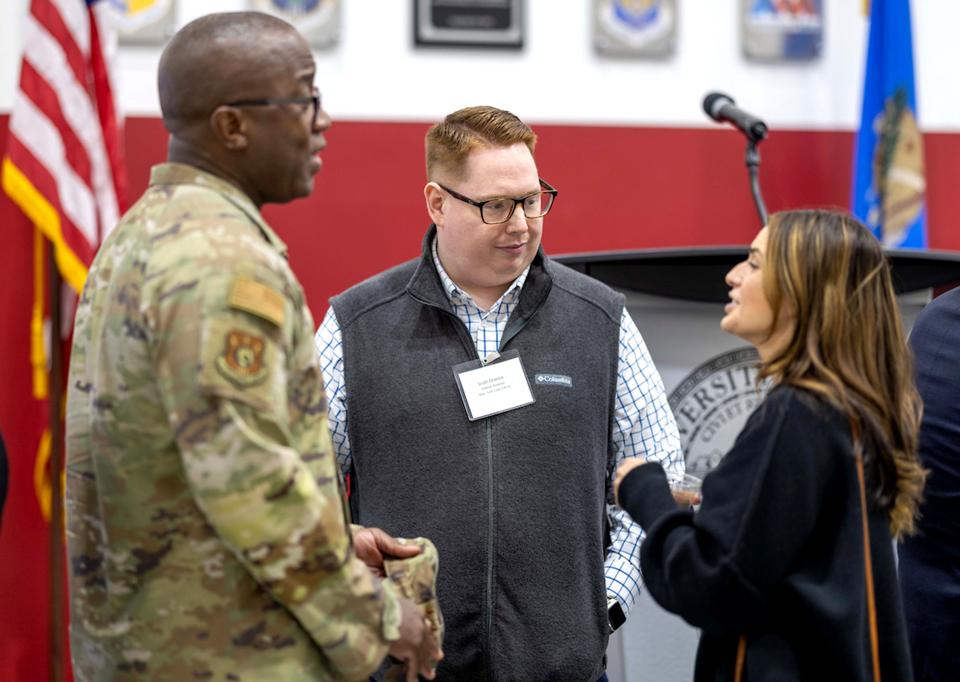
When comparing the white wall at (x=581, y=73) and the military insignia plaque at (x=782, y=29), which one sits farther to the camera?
the military insignia plaque at (x=782, y=29)

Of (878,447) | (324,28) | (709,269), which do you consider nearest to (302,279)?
(324,28)

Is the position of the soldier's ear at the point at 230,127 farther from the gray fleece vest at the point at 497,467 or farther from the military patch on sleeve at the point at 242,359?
the gray fleece vest at the point at 497,467

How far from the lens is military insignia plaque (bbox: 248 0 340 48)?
3631 mm

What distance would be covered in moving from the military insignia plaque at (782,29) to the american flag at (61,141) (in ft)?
6.80

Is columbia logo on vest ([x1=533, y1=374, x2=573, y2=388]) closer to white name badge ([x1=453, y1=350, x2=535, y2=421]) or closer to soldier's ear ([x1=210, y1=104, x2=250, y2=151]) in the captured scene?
white name badge ([x1=453, y1=350, x2=535, y2=421])

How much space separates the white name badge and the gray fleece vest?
0.05ft

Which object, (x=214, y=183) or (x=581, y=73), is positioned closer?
(x=214, y=183)

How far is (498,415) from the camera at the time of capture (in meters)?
2.09

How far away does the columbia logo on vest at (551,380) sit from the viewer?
2.12 meters

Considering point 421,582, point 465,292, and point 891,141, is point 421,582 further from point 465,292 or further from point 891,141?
point 891,141

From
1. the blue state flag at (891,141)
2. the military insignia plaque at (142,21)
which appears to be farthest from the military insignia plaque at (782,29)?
the military insignia plaque at (142,21)

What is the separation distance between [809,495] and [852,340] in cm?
23

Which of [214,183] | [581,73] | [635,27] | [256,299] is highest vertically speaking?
[635,27]

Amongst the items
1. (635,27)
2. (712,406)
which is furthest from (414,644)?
(635,27)
